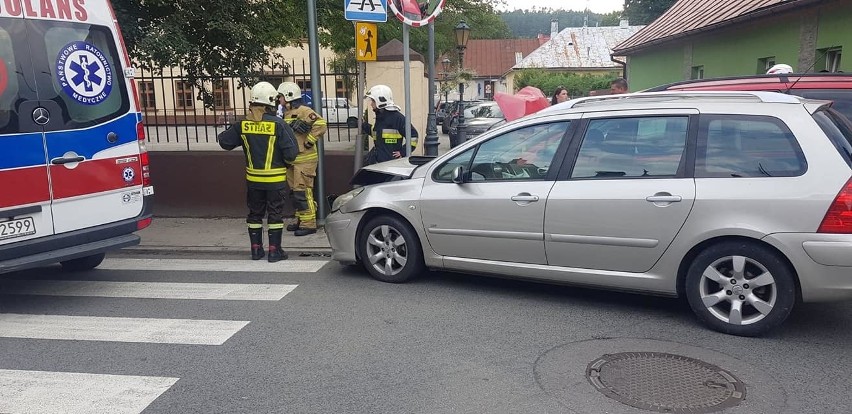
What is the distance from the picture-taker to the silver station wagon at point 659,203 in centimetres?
432

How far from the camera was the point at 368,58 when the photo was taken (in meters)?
8.13

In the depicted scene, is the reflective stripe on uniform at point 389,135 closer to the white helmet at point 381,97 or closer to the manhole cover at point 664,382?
the white helmet at point 381,97

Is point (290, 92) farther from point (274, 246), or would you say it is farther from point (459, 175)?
point (459, 175)

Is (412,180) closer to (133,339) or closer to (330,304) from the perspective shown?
(330,304)

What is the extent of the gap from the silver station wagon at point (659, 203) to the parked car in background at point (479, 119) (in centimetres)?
1395

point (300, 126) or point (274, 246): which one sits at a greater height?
point (300, 126)

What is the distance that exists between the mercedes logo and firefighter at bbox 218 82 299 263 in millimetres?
1869

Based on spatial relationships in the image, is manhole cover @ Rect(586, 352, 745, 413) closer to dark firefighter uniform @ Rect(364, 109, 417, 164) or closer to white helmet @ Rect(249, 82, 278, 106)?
white helmet @ Rect(249, 82, 278, 106)

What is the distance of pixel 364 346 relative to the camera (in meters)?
4.49

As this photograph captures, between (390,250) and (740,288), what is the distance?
290 cm

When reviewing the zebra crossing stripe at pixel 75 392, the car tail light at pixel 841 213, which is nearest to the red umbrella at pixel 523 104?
the car tail light at pixel 841 213

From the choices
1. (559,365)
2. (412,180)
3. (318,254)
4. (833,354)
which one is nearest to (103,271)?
(318,254)

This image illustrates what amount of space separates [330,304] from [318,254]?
2036 mm

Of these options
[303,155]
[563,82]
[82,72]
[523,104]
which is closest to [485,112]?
[523,104]
